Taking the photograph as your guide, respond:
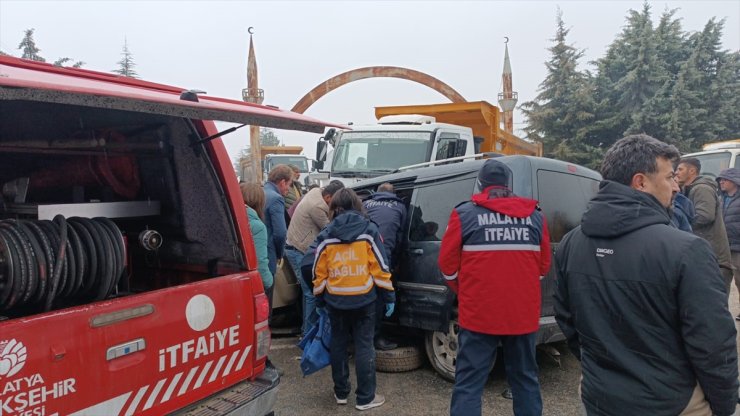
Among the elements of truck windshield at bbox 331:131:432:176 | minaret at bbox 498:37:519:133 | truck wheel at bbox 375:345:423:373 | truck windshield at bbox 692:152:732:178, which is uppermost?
minaret at bbox 498:37:519:133

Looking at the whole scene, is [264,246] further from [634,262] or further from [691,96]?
[691,96]

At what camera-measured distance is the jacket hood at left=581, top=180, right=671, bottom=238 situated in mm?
2041

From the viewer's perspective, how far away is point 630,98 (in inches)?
901

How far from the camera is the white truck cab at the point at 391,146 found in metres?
8.84

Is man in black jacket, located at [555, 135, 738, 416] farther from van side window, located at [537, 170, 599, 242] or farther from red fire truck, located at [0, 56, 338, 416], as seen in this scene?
van side window, located at [537, 170, 599, 242]

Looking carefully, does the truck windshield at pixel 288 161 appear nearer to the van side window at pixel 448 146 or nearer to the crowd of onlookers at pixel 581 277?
the van side window at pixel 448 146

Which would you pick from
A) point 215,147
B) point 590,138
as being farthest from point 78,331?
point 590,138

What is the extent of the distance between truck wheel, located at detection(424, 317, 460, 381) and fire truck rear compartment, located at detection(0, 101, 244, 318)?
2.11m

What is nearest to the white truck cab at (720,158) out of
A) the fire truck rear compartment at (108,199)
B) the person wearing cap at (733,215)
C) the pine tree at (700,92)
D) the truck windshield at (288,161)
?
the person wearing cap at (733,215)

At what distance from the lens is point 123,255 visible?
2.63 m

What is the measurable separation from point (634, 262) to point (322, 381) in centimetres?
335

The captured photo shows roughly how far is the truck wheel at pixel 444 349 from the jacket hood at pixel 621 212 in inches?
91.9

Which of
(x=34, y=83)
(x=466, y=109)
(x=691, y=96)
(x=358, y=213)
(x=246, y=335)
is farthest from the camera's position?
(x=691, y=96)

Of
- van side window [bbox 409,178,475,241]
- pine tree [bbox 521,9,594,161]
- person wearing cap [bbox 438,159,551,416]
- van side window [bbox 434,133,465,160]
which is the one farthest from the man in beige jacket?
pine tree [bbox 521,9,594,161]
